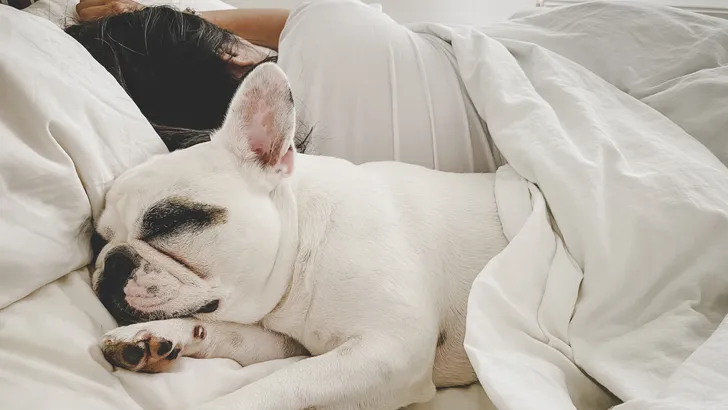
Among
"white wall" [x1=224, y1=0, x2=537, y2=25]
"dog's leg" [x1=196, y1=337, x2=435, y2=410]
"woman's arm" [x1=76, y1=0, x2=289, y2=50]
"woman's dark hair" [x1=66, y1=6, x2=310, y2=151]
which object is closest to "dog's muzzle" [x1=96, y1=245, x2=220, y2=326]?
"dog's leg" [x1=196, y1=337, x2=435, y2=410]

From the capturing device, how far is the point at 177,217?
773 mm

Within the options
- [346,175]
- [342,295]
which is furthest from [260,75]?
[342,295]

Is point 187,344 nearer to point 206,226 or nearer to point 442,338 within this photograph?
point 206,226

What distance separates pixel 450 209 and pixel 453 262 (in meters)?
0.09

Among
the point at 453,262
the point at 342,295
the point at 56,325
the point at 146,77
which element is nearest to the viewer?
the point at 56,325

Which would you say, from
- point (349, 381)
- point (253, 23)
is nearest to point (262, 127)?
point (349, 381)

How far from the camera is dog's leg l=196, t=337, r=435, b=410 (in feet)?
2.28

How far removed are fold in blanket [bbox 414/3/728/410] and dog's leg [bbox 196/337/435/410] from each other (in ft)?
0.34

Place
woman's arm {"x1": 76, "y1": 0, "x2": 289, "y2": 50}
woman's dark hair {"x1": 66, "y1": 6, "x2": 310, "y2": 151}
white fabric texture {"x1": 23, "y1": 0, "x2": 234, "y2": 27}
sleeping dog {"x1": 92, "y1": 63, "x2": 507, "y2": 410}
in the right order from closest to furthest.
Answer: sleeping dog {"x1": 92, "y1": 63, "x2": 507, "y2": 410}, woman's dark hair {"x1": 66, "y1": 6, "x2": 310, "y2": 151}, white fabric texture {"x1": 23, "y1": 0, "x2": 234, "y2": 27}, woman's arm {"x1": 76, "y1": 0, "x2": 289, "y2": 50}

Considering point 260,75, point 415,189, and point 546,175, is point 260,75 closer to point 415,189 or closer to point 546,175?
point 415,189

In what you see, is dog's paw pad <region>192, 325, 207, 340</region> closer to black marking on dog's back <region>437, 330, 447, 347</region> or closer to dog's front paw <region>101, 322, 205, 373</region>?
dog's front paw <region>101, 322, 205, 373</region>

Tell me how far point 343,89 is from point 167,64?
0.34m

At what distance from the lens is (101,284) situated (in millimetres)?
751

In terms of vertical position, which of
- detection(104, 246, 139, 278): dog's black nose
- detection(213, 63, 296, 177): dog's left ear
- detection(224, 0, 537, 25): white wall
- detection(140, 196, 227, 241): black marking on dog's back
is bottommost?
detection(224, 0, 537, 25): white wall
